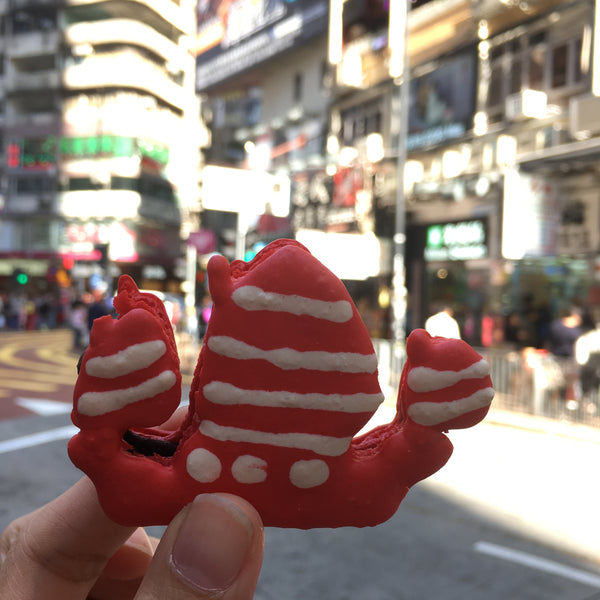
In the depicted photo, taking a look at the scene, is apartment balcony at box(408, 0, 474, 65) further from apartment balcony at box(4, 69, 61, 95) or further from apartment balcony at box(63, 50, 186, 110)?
apartment balcony at box(4, 69, 61, 95)

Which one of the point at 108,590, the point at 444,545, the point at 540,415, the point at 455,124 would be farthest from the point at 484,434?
the point at 455,124

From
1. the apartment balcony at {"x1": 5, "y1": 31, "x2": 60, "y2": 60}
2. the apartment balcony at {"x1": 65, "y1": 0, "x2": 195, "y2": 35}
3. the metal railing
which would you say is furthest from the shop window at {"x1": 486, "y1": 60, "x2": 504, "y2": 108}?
the apartment balcony at {"x1": 5, "y1": 31, "x2": 60, "y2": 60}

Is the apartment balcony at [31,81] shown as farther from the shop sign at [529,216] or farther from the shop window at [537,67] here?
the shop sign at [529,216]

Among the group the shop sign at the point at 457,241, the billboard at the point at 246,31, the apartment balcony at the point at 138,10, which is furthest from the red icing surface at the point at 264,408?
the apartment balcony at the point at 138,10

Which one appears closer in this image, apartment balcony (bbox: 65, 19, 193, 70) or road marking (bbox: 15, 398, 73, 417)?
road marking (bbox: 15, 398, 73, 417)

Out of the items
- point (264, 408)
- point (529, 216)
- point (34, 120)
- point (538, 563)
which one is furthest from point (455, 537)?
point (34, 120)
